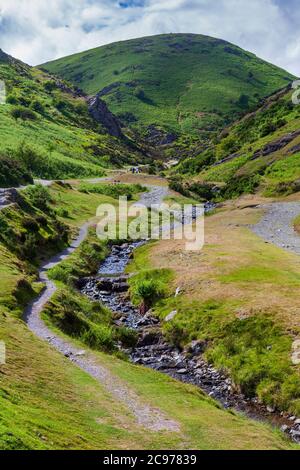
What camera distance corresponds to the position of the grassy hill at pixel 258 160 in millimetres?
123188

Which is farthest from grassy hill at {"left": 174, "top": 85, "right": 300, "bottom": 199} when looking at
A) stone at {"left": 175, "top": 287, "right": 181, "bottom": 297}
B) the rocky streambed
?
the rocky streambed

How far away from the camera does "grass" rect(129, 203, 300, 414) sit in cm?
3293

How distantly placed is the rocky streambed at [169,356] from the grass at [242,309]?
78 centimetres

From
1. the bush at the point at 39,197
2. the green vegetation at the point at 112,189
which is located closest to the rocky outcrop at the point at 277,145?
the green vegetation at the point at 112,189

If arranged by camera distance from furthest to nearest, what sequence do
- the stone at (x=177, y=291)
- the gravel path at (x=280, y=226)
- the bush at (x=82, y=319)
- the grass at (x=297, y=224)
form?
the grass at (x=297, y=224)
the gravel path at (x=280, y=226)
the stone at (x=177, y=291)
the bush at (x=82, y=319)

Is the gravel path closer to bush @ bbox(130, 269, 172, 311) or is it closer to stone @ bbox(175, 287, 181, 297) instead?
bush @ bbox(130, 269, 172, 311)

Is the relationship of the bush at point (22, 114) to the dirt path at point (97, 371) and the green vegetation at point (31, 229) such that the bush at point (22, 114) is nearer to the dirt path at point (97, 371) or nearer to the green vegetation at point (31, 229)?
the green vegetation at point (31, 229)

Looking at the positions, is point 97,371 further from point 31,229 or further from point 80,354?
point 31,229

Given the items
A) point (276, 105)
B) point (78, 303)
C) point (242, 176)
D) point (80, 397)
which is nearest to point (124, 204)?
point (242, 176)

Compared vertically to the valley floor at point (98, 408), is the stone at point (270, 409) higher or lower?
lower

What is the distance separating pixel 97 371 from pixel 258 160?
123m

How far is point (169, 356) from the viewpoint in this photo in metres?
39.5

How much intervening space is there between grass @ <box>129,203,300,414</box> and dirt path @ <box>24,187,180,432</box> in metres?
9.47

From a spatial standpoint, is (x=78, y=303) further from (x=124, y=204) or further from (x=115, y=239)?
(x=124, y=204)
